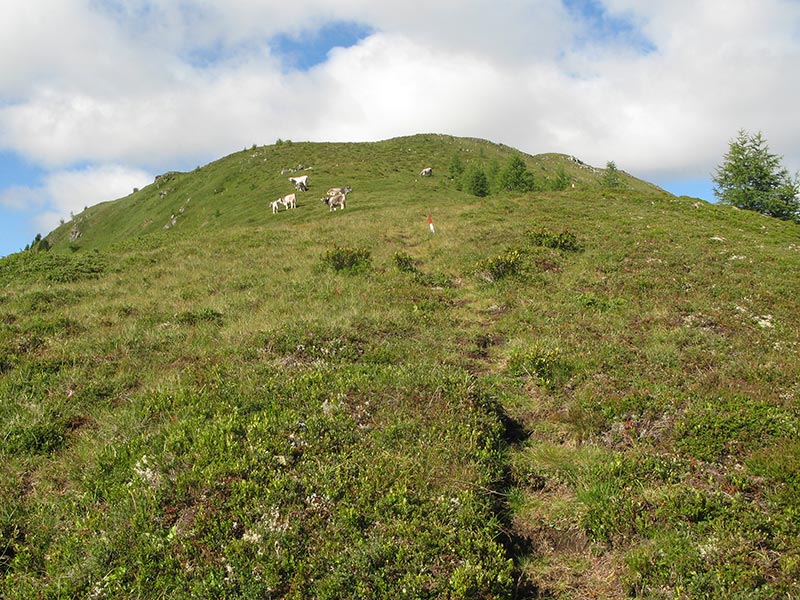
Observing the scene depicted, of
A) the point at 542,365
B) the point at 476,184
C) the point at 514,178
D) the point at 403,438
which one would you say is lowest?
the point at 403,438

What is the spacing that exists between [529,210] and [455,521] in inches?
1110

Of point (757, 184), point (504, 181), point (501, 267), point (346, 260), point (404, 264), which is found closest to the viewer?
point (501, 267)

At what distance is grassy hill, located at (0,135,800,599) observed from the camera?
4508 mm

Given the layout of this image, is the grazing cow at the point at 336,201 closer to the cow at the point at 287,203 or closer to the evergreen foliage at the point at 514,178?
the cow at the point at 287,203

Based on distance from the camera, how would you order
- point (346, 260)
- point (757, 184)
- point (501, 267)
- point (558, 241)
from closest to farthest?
point (501, 267) → point (346, 260) → point (558, 241) → point (757, 184)

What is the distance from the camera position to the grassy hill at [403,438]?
177 inches

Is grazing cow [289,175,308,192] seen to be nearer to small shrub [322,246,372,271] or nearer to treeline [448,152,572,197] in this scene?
treeline [448,152,572,197]

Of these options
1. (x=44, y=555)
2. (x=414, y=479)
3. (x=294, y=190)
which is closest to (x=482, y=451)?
(x=414, y=479)

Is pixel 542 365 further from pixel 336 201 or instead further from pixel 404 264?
pixel 336 201

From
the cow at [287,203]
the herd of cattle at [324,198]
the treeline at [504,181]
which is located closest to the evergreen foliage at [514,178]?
the treeline at [504,181]

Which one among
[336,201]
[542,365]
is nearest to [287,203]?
[336,201]

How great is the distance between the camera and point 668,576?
4.43 metres

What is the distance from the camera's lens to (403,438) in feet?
20.2

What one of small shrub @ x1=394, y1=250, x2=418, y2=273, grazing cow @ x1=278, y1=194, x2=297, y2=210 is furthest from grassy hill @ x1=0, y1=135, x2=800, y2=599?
grazing cow @ x1=278, y1=194, x2=297, y2=210
